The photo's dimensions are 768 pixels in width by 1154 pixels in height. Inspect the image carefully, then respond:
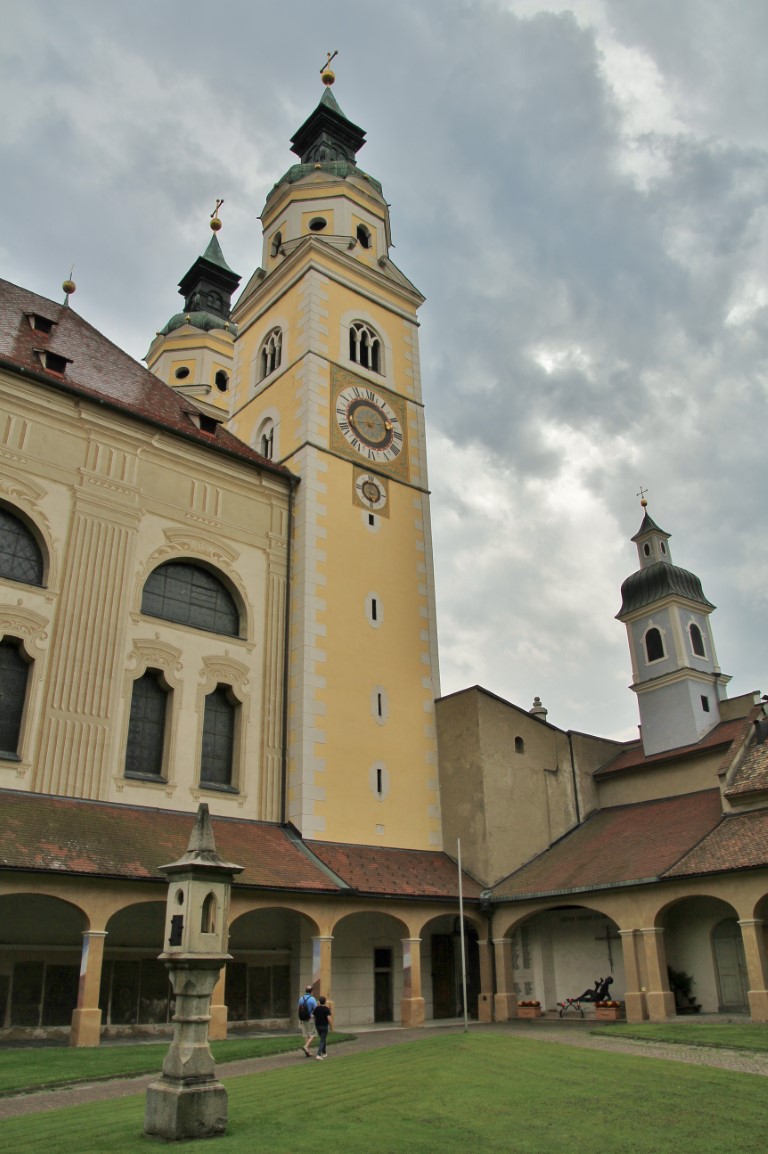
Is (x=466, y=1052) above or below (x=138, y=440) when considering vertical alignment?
below

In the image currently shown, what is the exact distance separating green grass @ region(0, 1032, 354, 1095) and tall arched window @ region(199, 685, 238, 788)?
6021 millimetres

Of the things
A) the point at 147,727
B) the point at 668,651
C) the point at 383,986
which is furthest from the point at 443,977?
the point at 668,651

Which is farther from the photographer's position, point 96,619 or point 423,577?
point 423,577

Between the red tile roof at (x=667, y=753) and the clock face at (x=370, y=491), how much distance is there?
10.3m

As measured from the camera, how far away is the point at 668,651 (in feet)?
90.7

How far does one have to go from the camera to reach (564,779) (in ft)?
84.0

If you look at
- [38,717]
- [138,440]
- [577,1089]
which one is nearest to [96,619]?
[38,717]

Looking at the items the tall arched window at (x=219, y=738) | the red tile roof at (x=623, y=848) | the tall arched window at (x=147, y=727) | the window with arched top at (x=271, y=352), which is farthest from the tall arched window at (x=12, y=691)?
the window with arched top at (x=271, y=352)

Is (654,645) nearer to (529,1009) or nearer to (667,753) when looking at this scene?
(667,753)

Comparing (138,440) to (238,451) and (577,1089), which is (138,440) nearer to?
(238,451)

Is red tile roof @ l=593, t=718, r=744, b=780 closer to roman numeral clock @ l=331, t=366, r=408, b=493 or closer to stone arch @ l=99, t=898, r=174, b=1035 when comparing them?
roman numeral clock @ l=331, t=366, r=408, b=493

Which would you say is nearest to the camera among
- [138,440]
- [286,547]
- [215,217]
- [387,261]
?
[138,440]

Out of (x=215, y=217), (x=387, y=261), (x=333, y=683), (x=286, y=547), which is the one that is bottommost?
(x=333, y=683)

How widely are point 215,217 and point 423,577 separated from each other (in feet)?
92.1
